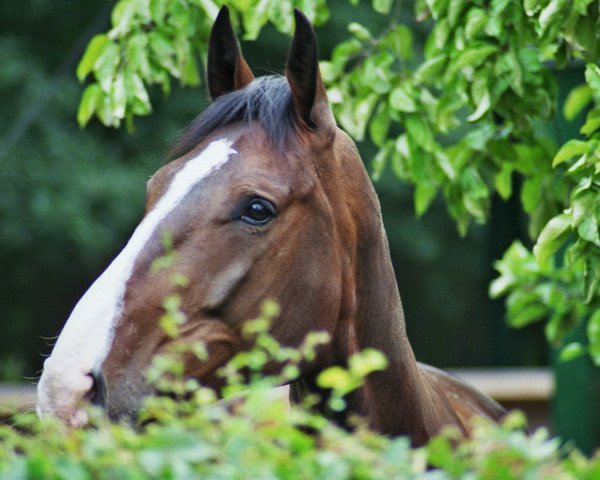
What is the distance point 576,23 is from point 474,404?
1.51 meters

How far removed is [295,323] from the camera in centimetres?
281

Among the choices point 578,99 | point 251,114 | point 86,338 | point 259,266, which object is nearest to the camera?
point 86,338

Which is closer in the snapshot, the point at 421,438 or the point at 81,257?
the point at 421,438

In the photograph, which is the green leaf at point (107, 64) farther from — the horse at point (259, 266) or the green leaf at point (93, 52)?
the horse at point (259, 266)

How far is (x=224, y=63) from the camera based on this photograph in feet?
10.9

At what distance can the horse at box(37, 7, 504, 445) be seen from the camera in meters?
2.52

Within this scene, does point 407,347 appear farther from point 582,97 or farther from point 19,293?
point 19,293

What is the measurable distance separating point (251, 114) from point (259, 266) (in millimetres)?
471

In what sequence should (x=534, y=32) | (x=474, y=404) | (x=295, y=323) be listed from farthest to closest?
(x=474, y=404), (x=534, y=32), (x=295, y=323)

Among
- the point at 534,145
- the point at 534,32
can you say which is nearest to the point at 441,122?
the point at 534,145

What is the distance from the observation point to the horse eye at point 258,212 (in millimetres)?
2748

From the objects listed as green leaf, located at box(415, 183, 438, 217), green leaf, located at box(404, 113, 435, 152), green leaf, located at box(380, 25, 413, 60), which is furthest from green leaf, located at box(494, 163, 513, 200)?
green leaf, located at box(380, 25, 413, 60)

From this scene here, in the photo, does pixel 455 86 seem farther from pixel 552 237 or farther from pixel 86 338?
pixel 86 338

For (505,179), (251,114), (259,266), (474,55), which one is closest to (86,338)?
(259,266)
